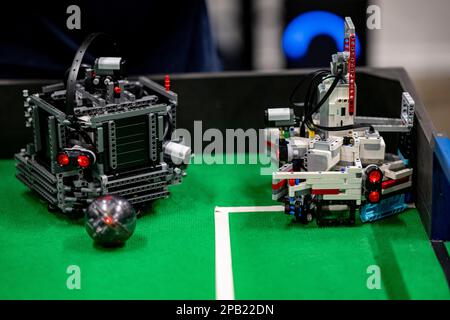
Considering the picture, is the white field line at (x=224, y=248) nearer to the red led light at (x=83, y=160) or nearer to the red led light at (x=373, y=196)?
the red led light at (x=373, y=196)

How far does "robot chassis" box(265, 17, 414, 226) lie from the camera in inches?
292

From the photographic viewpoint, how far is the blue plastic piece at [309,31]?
35.6 feet

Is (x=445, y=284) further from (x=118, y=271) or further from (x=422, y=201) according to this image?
(x=118, y=271)

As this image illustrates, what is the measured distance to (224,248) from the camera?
23.7ft

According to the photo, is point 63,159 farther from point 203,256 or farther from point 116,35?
point 116,35

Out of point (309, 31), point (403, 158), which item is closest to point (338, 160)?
point (403, 158)

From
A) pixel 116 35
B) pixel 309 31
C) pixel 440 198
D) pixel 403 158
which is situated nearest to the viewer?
pixel 440 198

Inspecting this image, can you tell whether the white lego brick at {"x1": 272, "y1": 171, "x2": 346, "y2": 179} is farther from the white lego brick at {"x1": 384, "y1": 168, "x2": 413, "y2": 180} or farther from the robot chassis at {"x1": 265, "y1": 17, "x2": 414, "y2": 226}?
the white lego brick at {"x1": 384, "y1": 168, "x2": 413, "y2": 180}

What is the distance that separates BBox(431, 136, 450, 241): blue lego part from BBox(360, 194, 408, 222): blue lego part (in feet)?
1.67

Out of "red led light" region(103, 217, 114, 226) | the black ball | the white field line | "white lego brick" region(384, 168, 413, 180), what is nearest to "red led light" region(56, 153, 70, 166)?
the black ball

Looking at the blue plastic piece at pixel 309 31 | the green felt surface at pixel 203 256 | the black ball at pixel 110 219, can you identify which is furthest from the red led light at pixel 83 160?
the blue plastic piece at pixel 309 31

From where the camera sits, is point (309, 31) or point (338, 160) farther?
point (309, 31)

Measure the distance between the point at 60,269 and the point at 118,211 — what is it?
1.89 feet

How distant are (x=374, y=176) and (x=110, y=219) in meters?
2.01
